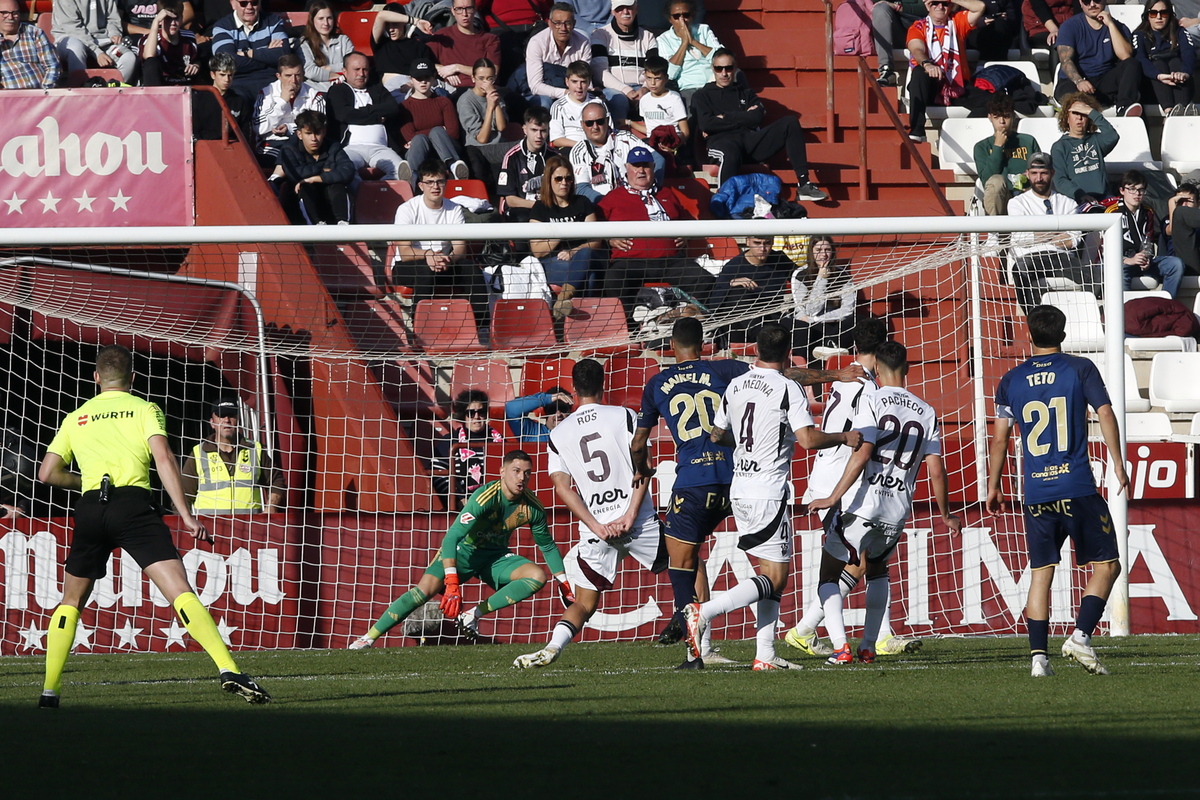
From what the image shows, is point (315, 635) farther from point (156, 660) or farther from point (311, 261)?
point (311, 261)

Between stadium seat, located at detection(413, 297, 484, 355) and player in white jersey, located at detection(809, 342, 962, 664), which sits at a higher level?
stadium seat, located at detection(413, 297, 484, 355)

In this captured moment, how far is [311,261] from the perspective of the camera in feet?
42.1

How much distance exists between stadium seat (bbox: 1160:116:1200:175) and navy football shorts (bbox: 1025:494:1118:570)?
424 inches

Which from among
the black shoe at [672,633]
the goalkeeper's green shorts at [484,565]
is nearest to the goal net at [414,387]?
the goalkeeper's green shorts at [484,565]

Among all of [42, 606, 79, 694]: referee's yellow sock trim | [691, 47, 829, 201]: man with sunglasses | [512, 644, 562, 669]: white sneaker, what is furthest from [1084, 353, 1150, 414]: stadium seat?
[42, 606, 79, 694]: referee's yellow sock trim

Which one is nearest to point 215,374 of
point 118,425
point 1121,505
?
point 118,425

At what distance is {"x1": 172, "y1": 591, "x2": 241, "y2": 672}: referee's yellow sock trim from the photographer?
6.79 meters

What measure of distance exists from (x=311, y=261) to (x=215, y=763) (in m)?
8.44

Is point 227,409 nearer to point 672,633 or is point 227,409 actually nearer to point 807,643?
point 672,633

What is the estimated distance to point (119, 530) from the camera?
22.8 feet

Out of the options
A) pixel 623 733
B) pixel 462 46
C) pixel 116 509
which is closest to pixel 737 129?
pixel 462 46

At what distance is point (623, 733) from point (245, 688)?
2096 mm

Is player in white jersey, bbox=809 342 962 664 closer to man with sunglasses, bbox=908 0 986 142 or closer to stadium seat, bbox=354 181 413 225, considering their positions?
stadium seat, bbox=354 181 413 225

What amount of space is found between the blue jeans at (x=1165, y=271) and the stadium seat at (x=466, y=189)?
6.82 m
